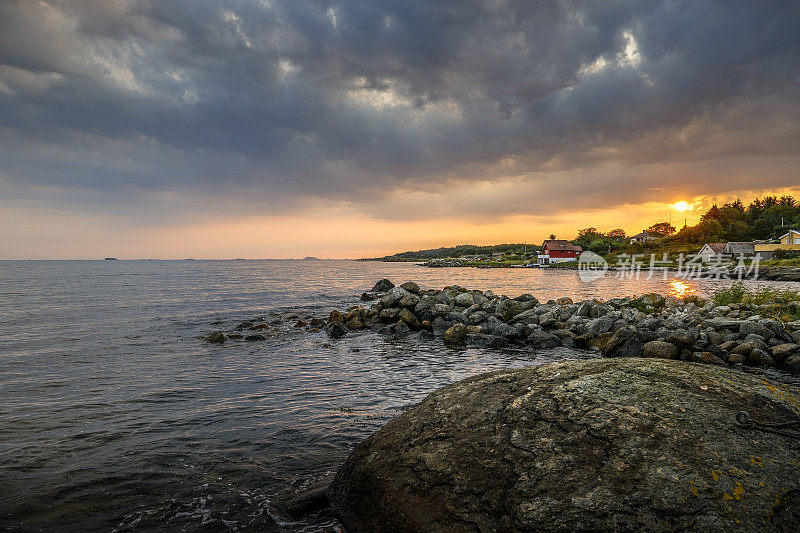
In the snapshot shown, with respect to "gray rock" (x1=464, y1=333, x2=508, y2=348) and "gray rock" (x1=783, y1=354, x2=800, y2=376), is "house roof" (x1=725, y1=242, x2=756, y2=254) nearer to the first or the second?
"gray rock" (x1=783, y1=354, x2=800, y2=376)

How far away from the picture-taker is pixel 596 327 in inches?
642

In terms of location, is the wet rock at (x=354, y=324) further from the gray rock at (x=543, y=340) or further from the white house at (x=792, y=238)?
the white house at (x=792, y=238)

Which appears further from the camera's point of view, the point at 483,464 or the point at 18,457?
the point at 18,457

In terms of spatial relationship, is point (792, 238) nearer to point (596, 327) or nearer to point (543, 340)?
point (596, 327)

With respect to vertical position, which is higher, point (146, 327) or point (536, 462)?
point (536, 462)

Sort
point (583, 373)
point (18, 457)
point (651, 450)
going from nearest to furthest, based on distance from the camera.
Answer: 1. point (651, 450)
2. point (583, 373)
3. point (18, 457)

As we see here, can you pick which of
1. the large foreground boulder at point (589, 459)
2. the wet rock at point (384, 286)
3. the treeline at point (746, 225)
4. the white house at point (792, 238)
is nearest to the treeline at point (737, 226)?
the treeline at point (746, 225)

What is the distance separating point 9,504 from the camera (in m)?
5.21

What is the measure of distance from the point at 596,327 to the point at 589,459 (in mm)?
14478

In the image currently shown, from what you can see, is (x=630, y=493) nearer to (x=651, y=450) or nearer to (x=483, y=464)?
(x=651, y=450)

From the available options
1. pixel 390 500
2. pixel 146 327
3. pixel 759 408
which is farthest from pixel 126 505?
pixel 146 327

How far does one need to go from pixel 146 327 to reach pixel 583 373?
23546 mm

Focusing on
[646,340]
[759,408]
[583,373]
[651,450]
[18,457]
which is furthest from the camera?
[646,340]

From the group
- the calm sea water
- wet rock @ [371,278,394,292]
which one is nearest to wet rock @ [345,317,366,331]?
the calm sea water
